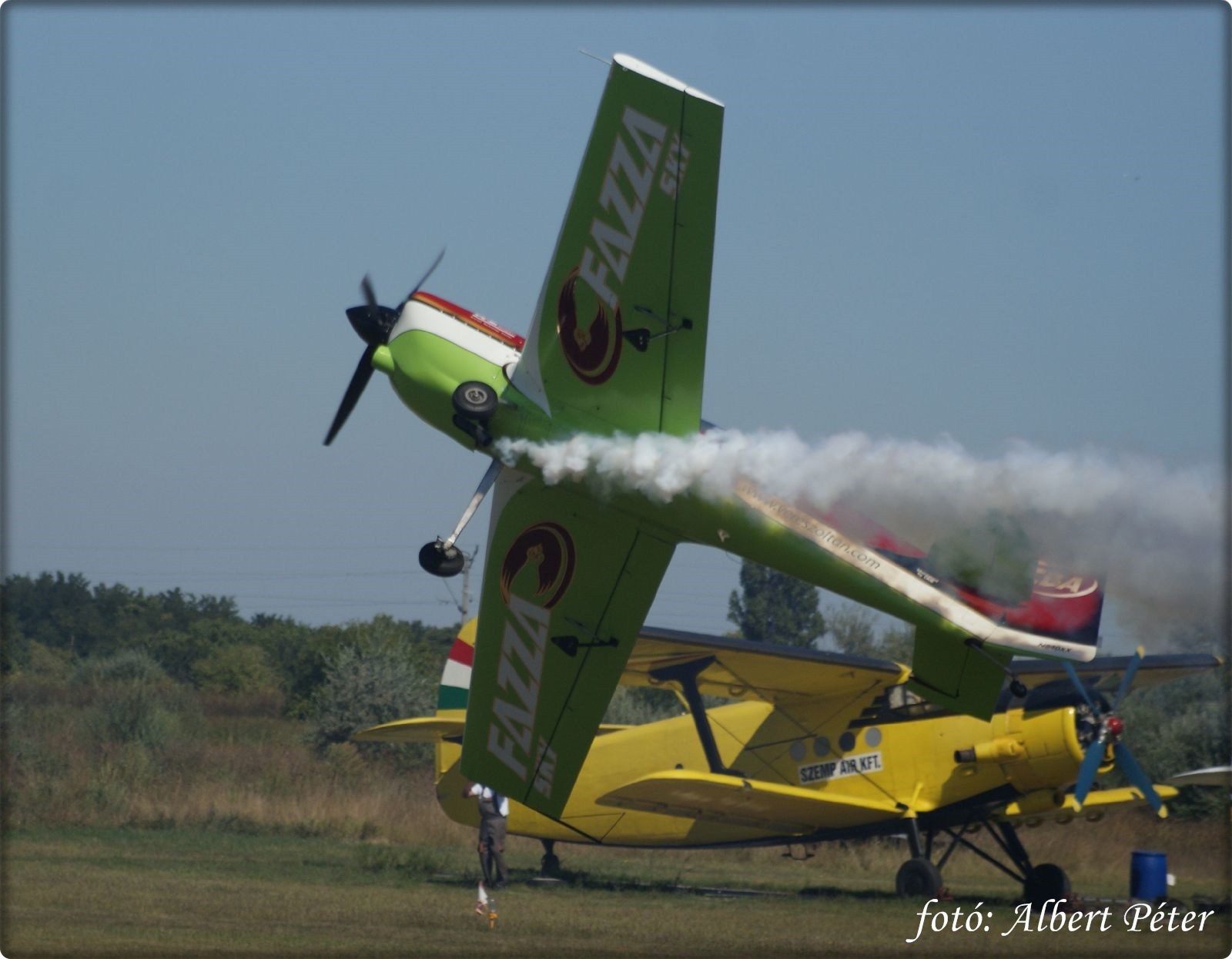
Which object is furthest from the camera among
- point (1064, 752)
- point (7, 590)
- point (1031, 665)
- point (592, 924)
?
point (7, 590)

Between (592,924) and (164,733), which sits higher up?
(592,924)

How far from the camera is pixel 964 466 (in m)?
10.2

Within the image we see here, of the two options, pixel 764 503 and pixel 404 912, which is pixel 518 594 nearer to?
pixel 764 503

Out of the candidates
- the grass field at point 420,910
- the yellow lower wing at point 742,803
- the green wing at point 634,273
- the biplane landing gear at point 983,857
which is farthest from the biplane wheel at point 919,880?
the green wing at point 634,273

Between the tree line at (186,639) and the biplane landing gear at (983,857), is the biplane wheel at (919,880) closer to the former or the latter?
the biplane landing gear at (983,857)

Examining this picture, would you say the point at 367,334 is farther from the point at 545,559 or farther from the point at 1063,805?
the point at 1063,805

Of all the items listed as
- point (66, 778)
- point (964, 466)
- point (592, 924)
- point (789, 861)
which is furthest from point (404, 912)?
point (66, 778)

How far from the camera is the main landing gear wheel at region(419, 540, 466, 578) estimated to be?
10.9m

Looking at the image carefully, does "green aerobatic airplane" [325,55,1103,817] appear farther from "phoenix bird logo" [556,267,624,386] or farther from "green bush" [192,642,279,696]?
"green bush" [192,642,279,696]

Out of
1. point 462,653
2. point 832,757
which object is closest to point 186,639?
point 462,653

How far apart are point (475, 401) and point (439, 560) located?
126 cm

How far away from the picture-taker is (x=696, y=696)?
57.6 ft

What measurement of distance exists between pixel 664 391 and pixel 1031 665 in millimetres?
9341

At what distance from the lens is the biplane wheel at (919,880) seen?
52.5 feet
